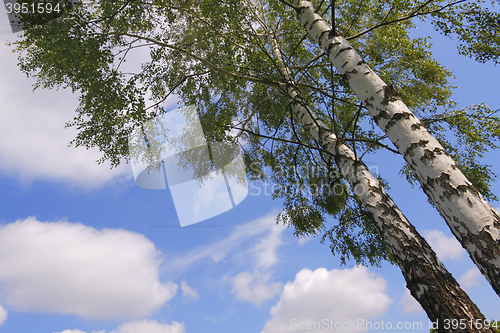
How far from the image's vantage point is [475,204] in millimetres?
1827

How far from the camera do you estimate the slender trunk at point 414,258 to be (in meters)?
1.88

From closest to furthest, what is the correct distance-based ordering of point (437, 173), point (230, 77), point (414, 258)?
point (437, 173), point (414, 258), point (230, 77)

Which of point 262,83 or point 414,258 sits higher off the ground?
point 262,83

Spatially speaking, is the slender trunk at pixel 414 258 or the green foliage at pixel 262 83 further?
the green foliage at pixel 262 83

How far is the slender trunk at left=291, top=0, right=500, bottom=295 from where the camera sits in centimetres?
175

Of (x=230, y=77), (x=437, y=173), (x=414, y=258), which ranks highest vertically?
(x=230, y=77)

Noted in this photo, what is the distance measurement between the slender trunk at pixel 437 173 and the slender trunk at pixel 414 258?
27 centimetres

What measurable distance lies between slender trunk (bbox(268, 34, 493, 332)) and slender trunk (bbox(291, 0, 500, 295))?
267 millimetres

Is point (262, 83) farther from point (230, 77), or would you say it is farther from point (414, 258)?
point (414, 258)

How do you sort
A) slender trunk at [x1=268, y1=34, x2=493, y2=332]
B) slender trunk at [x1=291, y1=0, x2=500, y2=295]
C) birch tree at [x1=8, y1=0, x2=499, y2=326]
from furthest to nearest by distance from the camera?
birch tree at [x1=8, y1=0, x2=499, y2=326] → slender trunk at [x1=268, y1=34, x2=493, y2=332] → slender trunk at [x1=291, y1=0, x2=500, y2=295]

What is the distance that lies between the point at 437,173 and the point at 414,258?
70 cm

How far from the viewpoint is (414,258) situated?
2.15 meters

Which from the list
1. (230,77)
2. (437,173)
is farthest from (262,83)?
(437,173)

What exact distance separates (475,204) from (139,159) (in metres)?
5.55
